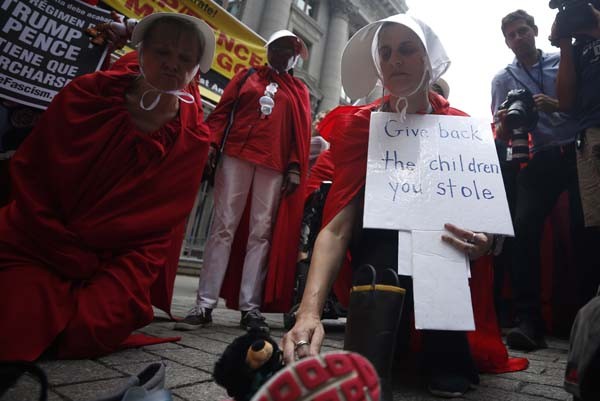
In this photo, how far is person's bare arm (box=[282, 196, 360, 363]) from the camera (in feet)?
2.93

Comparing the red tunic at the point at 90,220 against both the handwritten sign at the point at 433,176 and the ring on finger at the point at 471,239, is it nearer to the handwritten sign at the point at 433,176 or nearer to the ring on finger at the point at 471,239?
the handwritten sign at the point at 433,176

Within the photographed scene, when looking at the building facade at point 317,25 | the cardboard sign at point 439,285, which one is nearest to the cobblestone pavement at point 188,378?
the cardboard sign at point 439,285

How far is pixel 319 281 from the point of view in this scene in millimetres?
1167

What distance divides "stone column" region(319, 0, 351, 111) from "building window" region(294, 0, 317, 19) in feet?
2.70

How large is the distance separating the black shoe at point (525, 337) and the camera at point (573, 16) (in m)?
1.66

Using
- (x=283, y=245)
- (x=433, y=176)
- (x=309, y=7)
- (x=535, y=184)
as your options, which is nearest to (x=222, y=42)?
(x=283, y=245)

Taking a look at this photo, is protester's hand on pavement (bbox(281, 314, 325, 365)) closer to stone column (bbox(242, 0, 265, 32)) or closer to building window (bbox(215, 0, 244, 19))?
stone column (bbox(242, 0, 265, 32))

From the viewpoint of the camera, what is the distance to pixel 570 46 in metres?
2.24

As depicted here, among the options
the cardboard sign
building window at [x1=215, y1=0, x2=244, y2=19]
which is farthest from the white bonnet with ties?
building window at [x1=215, y1=0, x2=244, y2=19]

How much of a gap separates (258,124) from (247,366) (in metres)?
2.20

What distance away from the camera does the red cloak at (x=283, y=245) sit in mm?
2623

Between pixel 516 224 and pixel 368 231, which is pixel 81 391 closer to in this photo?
pixel 368 231

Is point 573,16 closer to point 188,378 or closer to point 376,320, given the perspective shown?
point 376,320

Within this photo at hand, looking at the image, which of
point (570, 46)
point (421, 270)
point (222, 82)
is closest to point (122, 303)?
point (421, 270)
